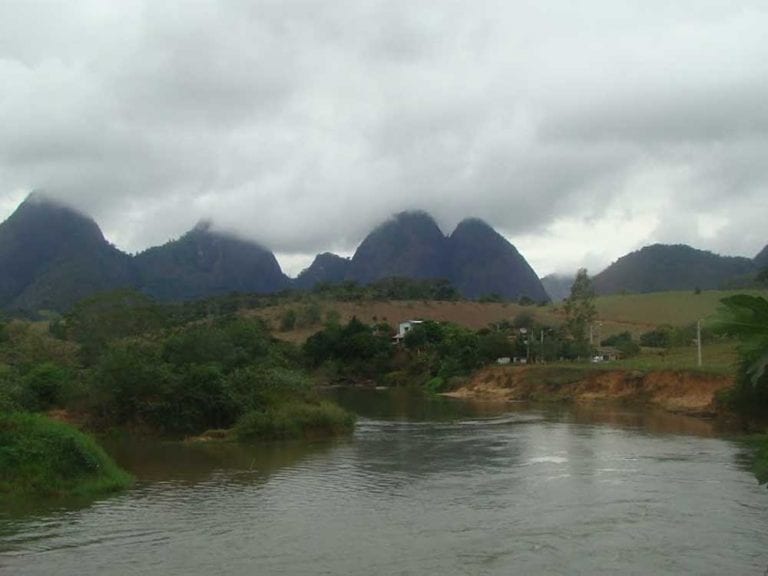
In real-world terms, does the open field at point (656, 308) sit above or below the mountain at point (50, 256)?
below

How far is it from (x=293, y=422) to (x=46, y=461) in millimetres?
16107

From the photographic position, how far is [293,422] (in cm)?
3822

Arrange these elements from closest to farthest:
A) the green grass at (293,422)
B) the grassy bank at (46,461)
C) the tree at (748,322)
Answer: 1. the tree at (748,322)
2. the grassy bank at (46,461)
3. the green grass at (293,422)

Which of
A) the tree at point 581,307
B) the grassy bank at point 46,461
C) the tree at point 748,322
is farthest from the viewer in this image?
the tree at point 581,307

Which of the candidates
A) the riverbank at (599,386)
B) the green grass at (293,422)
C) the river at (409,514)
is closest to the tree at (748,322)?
A: the river at (409,514)

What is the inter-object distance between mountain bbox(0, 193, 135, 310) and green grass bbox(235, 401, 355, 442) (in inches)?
4882

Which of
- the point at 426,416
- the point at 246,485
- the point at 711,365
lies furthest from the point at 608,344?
the point at 246,485

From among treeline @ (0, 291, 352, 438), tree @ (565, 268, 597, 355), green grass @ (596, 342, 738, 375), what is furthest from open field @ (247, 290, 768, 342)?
treeline @ (0, 291, 352, 438)

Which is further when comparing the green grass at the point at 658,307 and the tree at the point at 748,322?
the green grass at the point at 658,307

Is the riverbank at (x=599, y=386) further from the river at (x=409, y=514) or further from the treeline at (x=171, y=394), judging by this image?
the treeline at (x=171, y=394)

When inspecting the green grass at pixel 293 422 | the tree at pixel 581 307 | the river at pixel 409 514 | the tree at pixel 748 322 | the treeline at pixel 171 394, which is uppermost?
the tree at pixel 581 307

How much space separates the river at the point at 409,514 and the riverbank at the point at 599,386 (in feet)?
64.9

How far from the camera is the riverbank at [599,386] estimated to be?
54719mm

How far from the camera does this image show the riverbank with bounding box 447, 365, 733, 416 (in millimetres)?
54719
